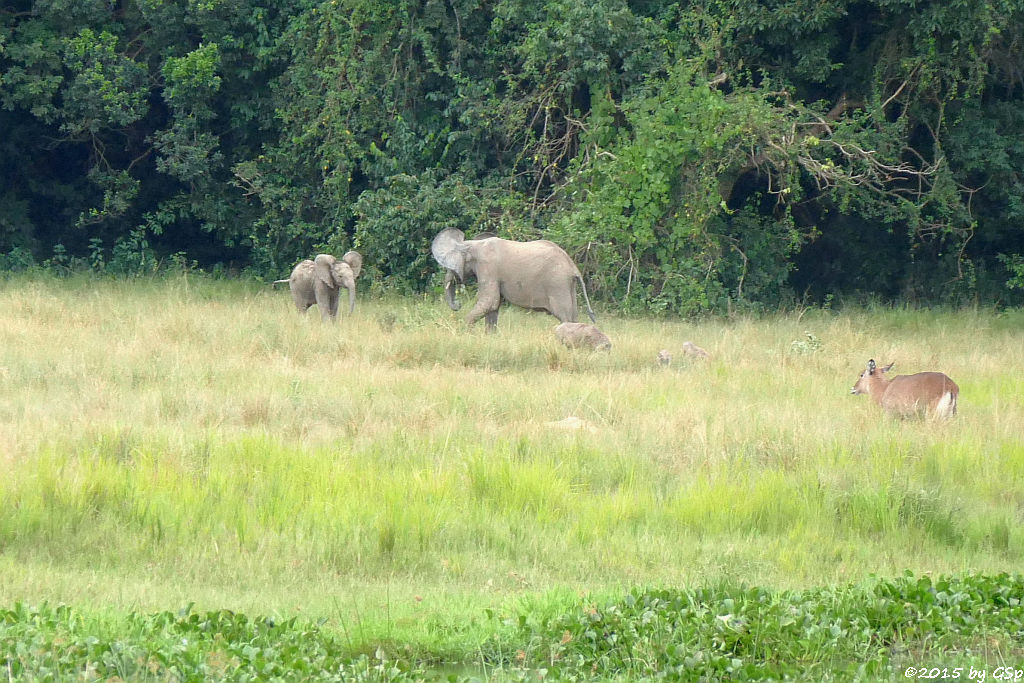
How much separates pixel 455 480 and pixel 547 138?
13.0 m

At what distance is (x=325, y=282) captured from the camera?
15.0 metres

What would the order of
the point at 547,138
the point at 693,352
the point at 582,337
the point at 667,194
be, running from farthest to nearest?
the point at 547,138 < the point at 667,194 < the point at 582,337 < the point at 693,352

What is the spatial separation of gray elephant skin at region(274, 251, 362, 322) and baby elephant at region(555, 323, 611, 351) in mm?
3009

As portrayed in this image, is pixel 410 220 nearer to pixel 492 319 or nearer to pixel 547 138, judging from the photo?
pixel 547 138

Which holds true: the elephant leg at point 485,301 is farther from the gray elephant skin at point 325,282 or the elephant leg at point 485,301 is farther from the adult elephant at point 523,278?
the gray elephant skin at point 325,282

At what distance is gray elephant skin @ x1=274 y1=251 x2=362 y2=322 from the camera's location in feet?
49.0

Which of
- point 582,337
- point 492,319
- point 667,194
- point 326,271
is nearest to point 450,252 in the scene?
point 492,319

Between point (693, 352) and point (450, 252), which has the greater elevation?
point (450, 252)

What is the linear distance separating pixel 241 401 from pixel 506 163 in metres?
11.9

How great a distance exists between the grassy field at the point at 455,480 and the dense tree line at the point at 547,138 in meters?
5.52

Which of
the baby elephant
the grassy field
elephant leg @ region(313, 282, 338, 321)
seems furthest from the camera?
elephant leg @ region(313, 282, 338, 321)

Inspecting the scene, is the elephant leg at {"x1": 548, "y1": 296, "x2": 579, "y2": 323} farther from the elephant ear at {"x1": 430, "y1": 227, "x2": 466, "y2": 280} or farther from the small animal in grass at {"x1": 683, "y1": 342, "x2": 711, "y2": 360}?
the small animal in grass at {"x1": 683, "y1": 342, "x2": 711, "y2": 360}

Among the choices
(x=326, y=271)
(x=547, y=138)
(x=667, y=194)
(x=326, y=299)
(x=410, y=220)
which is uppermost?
(x=547, y=138)

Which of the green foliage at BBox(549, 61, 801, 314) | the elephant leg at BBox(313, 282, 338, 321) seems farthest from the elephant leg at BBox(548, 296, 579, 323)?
the elephant leg at BBox(313, 282, 338, 321)
